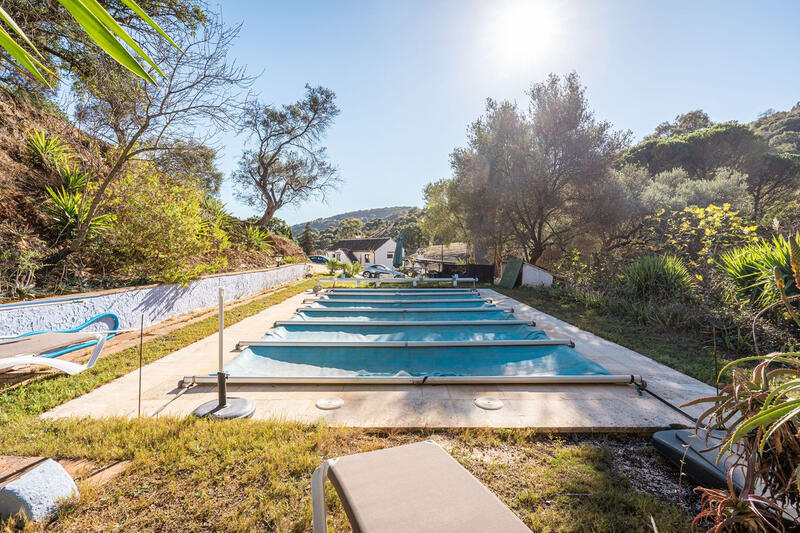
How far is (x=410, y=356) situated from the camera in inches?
172

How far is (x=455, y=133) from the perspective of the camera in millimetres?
A: 13016

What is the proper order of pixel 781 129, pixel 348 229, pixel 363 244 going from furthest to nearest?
1. pixel 348 229
2. pixel 363 244
3. pixel 781 129

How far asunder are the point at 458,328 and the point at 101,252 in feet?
22.6

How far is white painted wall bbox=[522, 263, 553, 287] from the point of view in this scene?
34.9 ft

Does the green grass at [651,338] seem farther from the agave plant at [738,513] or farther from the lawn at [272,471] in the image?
the agave plant at [738,513]

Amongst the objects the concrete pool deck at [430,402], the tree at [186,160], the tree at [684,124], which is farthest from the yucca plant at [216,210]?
the tree at [684,124]

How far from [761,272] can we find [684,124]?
30.6m

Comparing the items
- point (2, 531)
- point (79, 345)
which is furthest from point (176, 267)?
point (2, 531)

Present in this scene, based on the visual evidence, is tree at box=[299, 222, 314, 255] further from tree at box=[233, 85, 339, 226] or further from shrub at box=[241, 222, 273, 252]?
shrub at box=[241, 222, 273, 252]

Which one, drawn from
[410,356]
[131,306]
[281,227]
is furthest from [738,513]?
[281,227]

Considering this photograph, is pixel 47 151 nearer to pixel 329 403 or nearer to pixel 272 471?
pixel 329 403

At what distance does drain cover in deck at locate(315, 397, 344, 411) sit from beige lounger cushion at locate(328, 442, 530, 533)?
1.57 metres

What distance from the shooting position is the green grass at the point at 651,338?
4.04m

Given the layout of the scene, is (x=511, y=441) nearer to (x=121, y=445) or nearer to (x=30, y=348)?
(x=121, y=445)
